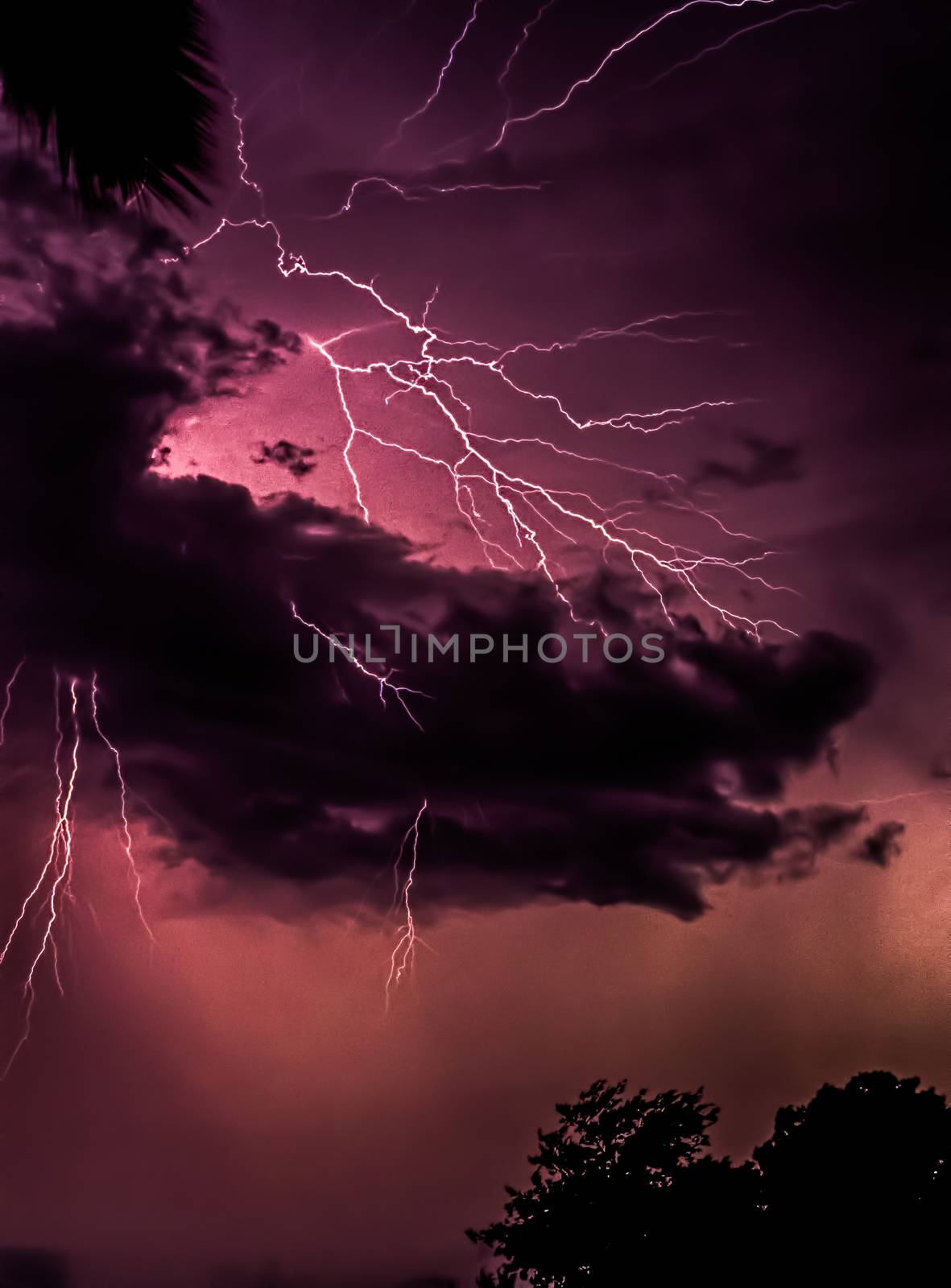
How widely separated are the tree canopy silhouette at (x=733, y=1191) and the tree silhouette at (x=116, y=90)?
11.3m

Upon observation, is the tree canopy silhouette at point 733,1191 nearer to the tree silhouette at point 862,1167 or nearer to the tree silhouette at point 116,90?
the tree silhouette at point 862,1167

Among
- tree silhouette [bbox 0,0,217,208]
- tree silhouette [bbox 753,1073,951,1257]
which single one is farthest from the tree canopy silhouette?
tree silhouette [bbox 0,0,217,208]

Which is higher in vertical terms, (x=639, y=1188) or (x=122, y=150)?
(x=122, y=150)

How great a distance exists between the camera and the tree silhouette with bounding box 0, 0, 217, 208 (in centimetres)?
279

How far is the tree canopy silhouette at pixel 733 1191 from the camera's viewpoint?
1088 cm

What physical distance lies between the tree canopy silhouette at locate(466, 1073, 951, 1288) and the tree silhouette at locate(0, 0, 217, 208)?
36.9 ft

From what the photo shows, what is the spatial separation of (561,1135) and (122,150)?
43.3ft

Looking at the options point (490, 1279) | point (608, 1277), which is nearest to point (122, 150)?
point (608, 1277)

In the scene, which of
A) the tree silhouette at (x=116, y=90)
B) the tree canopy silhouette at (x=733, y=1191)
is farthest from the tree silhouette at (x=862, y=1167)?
the tree silhouette at (x=116, y=90)

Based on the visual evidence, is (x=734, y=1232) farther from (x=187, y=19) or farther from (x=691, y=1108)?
(x=187, y=19)

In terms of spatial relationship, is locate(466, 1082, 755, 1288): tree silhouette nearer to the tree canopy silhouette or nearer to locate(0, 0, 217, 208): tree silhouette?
the tree canopy silhouette

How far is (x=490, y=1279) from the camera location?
13.8m

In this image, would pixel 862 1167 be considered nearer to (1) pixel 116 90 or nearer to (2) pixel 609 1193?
(2) pixel 609 1193

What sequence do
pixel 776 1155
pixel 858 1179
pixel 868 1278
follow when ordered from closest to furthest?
pixel 868 1278 < pixel 858 1179 < pixel 776 1155
